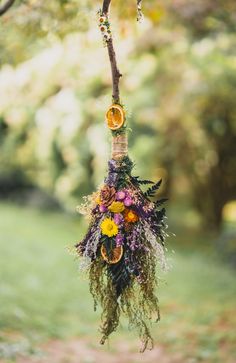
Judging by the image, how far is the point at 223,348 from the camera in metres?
5.35

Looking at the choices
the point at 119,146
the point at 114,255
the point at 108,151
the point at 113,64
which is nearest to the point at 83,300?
the point at 108,151

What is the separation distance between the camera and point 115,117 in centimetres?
280

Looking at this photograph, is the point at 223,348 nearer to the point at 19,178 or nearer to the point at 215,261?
the point at 215,261

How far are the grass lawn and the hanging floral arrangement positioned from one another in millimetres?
173

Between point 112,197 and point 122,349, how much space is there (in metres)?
3.19

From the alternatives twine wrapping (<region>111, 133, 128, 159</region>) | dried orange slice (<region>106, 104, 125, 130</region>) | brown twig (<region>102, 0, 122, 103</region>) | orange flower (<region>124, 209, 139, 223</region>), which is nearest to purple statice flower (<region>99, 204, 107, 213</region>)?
orange flower (<region>124, 209, 139, 223</region>)

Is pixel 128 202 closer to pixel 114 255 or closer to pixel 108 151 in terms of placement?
pixel 114 255

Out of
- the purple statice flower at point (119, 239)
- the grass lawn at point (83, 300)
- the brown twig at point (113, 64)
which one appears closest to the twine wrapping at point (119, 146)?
the brown twig at point (113, 64)

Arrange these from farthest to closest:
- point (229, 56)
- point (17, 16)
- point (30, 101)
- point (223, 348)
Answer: point (30, 101)
point (229, 56)
point (223, 348)
point (17, 16)

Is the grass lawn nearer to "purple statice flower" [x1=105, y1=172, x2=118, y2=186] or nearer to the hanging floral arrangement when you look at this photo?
the hanging floral arrangement

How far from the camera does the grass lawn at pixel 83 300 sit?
5.52m

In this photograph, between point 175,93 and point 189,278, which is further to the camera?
point 175,93

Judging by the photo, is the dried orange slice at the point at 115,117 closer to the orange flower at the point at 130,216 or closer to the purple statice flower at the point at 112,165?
the purple statice flower at the point at 112,165

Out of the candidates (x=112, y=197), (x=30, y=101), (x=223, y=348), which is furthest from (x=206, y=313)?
(x=30, y=101)
